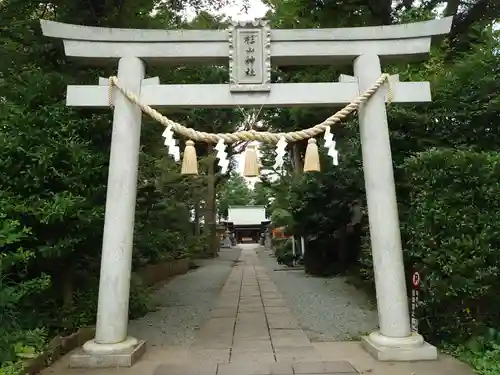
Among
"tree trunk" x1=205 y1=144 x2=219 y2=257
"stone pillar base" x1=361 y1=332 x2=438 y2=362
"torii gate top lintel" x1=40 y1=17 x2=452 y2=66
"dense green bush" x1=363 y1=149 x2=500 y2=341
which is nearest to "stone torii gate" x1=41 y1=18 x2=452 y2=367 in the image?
"torii gate top lintel" x1=40 y1=17 x2=452 y2=66

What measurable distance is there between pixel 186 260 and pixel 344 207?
28.1 feet

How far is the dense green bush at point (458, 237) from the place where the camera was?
5.36 meters

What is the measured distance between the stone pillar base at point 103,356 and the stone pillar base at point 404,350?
2.91 m

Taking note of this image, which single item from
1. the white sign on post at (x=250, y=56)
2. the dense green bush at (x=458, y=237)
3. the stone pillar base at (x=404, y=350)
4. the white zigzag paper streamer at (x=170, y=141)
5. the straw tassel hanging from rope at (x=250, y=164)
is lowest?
the stone pillar base at (x=404, y=350)

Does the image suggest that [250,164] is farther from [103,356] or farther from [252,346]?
[103,356]

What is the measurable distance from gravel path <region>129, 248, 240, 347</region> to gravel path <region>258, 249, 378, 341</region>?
5.96ft

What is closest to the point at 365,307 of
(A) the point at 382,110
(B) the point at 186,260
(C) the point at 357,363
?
(C) the point at 357,363

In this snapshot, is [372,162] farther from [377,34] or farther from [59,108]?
A: [59,108]

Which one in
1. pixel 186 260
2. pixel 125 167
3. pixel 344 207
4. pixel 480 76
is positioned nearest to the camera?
pixel 125 167

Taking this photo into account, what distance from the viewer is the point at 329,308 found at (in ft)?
30.2

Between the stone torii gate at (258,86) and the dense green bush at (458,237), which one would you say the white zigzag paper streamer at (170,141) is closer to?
the stone torii gate at (258,86)

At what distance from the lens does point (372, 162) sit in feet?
19.1

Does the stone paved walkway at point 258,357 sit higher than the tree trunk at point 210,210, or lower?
lower

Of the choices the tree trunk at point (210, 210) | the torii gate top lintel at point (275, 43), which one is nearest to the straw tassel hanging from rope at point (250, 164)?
the torii gate top lintel at point (275, 43)
